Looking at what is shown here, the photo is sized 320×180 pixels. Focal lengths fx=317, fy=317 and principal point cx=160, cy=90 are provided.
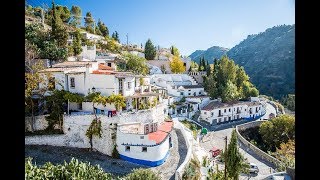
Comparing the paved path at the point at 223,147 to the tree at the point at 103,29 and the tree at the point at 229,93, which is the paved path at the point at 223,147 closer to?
the tree at the point at 229,93

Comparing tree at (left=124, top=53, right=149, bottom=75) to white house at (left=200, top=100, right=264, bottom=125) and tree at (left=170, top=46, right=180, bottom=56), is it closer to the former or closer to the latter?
white house at (left=200, top=100, right=264, bottom=125)

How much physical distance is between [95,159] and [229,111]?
17050mm

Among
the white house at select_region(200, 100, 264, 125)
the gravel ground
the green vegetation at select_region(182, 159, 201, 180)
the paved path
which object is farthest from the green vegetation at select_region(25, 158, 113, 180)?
the white house at select_region(200, 100, 264, 125)

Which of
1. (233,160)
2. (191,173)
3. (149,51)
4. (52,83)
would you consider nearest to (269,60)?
(149,51)

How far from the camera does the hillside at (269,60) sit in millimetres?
45312

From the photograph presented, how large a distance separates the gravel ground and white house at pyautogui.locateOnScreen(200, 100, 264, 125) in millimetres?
12162

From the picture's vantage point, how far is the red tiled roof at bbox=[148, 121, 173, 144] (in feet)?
41.2

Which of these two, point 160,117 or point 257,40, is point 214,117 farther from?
point 257,40

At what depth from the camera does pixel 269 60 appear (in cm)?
5588

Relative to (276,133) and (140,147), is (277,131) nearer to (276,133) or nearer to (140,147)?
(276,133)

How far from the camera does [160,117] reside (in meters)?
15.5
